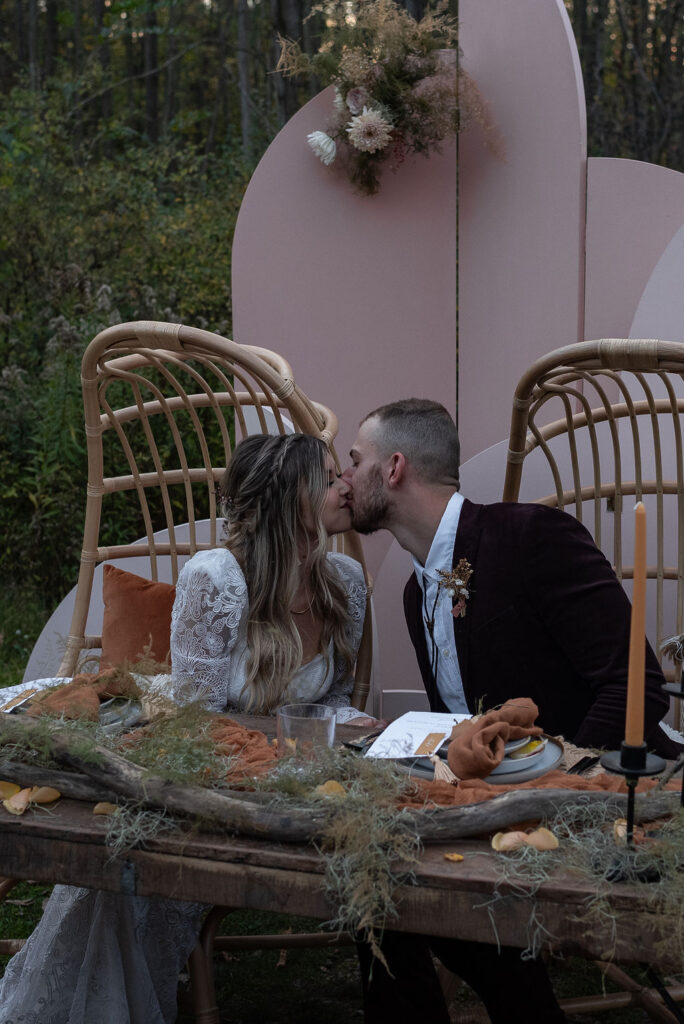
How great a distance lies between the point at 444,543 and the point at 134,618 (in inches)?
28.9

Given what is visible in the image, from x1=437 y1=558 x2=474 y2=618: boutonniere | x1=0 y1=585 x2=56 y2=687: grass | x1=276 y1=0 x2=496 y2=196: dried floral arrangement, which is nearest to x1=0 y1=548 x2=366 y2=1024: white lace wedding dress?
x1=437 y1=558 x2=474 y2=618: boutonniere

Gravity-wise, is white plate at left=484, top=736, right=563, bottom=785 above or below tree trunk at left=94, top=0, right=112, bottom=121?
below

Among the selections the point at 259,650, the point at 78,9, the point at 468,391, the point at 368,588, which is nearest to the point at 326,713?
the point at 259,650

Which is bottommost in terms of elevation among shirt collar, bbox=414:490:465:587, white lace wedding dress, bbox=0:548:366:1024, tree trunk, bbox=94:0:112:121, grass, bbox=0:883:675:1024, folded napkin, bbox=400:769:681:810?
grass, bbox=0:883:675:1024

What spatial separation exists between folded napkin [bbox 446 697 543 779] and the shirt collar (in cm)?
77

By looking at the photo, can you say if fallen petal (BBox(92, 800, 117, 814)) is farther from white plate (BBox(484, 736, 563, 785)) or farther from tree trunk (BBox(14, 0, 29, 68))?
tree trunk (BBox(14, 0, 29, 68))

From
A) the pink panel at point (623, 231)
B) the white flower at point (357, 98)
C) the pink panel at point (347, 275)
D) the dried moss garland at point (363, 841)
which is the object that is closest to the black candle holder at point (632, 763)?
the dried moss garland at point (363, 841)

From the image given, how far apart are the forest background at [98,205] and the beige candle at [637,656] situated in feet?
12.0

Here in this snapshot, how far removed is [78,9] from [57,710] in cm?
960

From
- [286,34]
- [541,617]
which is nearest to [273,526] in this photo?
[541,617]

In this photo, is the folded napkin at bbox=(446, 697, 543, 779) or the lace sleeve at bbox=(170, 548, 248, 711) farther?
the lace sleeve at bbox=(170, 548, 248, 711)

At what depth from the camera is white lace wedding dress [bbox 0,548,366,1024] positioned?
187cm

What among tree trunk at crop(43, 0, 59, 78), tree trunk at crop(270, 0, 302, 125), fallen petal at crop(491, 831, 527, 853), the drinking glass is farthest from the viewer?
tree trunk at crop(43, 0, 59, 78)

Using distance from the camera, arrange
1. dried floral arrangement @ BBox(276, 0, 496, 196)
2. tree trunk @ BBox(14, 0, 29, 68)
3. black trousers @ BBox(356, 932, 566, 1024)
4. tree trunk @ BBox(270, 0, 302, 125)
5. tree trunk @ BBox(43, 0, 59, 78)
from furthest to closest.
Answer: tree trunk @ BBox(43, 0, 59, 78) → tree trunk @ BBox(14, 0, 29, 68) → tree trunk @ BBox(270, 0, 302, 125) → dried floral arrangement @ BBox(276, 0, 496, 196) → black trousers @ BBox(356, 932, 566, 1024)
